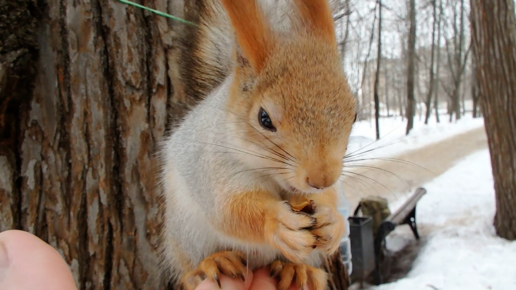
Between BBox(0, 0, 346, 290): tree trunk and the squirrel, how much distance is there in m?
0.13

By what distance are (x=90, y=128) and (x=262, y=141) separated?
51 centimetres

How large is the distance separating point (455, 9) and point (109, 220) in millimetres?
10584

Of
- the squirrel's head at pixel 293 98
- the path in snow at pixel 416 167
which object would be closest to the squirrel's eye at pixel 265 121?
the squirrel's head at pixel 293 98

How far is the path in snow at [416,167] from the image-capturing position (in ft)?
13.3

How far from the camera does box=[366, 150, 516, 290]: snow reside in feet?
7.02

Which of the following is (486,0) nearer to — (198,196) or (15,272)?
(198,196)

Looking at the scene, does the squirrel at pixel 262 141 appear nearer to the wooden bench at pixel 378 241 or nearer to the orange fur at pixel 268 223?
the orange fur at pixel 268 223

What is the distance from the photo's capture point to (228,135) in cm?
75

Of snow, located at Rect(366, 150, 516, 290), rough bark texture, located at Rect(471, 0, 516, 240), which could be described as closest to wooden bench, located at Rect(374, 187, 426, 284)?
snow, located at Rect(366, 150, 516, 290)

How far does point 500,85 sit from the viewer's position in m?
2.69

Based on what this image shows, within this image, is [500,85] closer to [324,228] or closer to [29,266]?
[324,228]

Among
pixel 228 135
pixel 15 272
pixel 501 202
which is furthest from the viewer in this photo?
pixel 501 202

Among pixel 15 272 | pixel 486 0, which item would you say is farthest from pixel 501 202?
pixel 15 272

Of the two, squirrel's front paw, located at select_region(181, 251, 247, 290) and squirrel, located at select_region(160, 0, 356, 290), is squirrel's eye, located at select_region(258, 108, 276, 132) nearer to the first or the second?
squirrel, located at select_region(160, 0, 356, 290)
